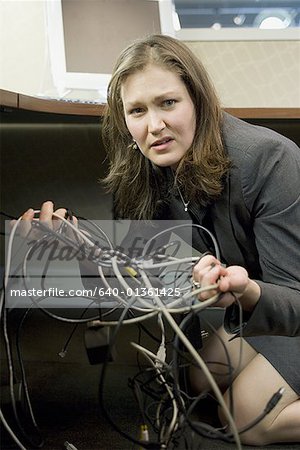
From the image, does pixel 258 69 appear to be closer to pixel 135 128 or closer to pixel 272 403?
pixel 135 128

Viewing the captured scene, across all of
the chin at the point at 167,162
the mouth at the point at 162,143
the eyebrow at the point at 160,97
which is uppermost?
the eyebrow at the point at 160,97

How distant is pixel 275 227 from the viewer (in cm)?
63

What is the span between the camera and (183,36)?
1297 millimetres

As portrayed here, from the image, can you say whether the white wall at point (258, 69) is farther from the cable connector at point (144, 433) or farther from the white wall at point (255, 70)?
the cable connector at point (144, 433)

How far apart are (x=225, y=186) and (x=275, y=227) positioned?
3.2 inches

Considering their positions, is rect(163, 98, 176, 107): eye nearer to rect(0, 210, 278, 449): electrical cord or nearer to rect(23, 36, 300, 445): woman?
rect(23, 36, 300, 445): woman

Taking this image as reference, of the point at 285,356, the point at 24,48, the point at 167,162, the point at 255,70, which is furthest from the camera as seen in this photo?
the point at 255,70

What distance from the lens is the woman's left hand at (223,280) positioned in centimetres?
41

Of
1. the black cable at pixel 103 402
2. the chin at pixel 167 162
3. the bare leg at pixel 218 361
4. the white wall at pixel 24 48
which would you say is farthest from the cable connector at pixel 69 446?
the white wall at pixel 24 48

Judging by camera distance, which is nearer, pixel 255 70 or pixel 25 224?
pixel 25 224

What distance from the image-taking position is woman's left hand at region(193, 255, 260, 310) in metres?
0.41

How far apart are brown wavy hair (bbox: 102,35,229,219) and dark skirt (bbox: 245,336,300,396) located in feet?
0.72

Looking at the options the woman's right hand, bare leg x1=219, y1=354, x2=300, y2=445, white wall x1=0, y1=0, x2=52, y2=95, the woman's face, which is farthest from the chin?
white wall x1=0, y1=0, x2=52, y2=95

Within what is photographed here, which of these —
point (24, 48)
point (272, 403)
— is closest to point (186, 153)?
point (272, 403)
